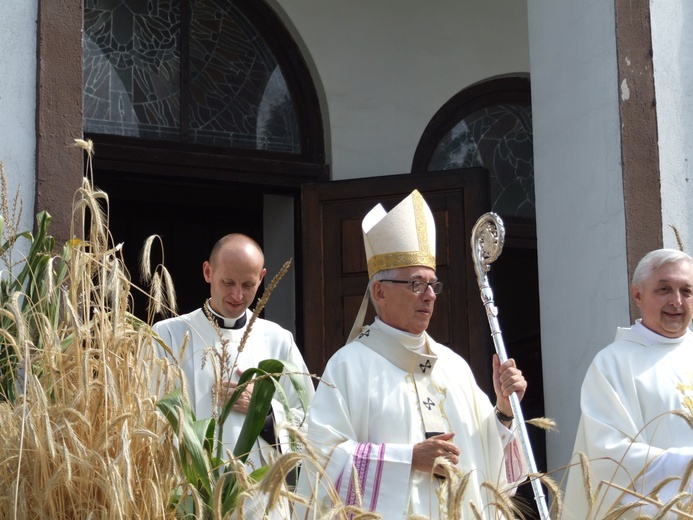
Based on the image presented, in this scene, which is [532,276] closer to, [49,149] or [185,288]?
[185,288]

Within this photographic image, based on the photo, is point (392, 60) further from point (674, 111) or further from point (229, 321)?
point (229, 321)

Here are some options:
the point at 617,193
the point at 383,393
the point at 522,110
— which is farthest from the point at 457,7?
the point at 383,393

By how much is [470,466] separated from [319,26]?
3.94 meters

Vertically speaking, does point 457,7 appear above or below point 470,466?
above

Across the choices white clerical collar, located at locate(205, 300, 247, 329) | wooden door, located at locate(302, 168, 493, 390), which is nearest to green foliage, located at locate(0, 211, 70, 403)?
white clerical collar, located at locate(205, 300, 247, 329)

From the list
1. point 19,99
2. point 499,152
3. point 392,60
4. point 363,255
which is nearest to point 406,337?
point 19,99

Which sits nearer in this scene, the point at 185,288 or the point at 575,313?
the point at 575,313

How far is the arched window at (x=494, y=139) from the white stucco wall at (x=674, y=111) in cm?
204

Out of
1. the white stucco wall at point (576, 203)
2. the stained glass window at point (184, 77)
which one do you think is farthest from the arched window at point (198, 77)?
the white stucco wall at point (576, 203)

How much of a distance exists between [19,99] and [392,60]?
350 cm

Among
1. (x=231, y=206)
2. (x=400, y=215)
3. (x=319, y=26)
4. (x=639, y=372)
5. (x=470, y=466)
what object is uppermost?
(x=319, y=26)

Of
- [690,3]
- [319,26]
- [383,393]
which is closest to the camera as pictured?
[383,393]

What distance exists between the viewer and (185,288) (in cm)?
1074

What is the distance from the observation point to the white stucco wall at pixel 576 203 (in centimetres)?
630
